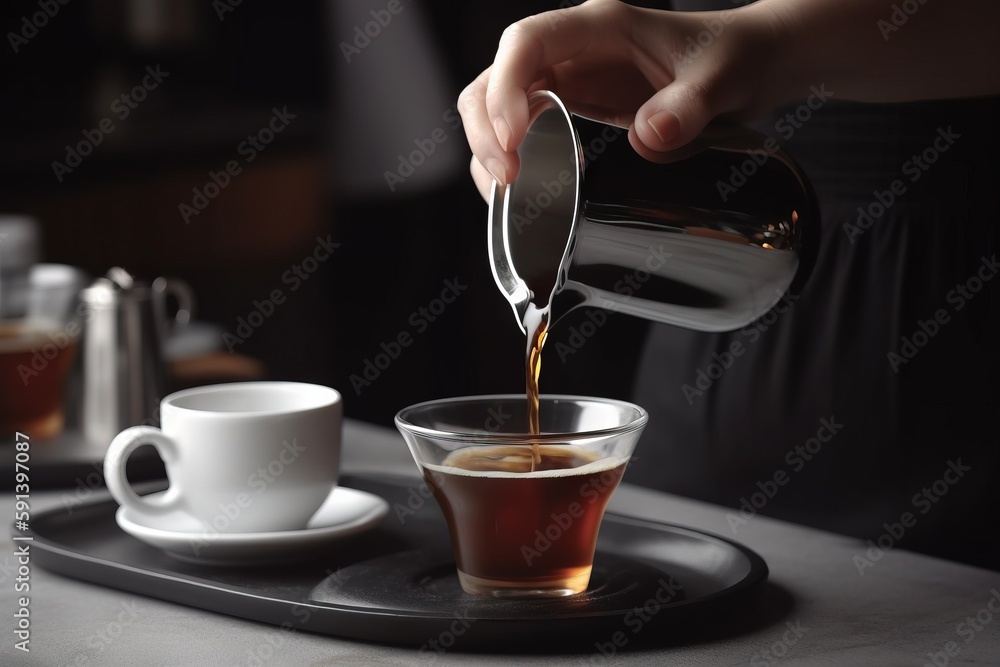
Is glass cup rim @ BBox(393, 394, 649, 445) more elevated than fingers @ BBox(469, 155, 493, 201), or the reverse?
fingers @ BBox(469, 155, 493, 201)

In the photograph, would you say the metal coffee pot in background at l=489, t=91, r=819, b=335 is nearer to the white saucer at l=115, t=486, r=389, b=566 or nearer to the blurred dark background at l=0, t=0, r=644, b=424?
the white saucer at l=115, t=486, r=389, b=566

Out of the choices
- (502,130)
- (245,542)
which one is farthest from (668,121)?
(245,542)

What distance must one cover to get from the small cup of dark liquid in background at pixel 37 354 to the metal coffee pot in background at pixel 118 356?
0.15ft

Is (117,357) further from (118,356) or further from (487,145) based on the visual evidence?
(487,145)

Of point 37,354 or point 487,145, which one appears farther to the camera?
point 37,354

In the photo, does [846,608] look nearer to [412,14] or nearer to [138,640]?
[138,640]

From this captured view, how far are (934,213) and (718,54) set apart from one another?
41 centimetres

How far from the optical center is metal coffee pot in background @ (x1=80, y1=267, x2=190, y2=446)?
1470 millimetres

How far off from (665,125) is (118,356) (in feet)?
2.83

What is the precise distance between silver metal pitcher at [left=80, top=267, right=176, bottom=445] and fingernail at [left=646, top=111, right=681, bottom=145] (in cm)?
83

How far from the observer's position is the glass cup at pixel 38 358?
1.49 m

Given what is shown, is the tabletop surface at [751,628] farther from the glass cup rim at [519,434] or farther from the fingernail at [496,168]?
the fingernail at [496,168]

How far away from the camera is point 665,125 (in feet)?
3.00

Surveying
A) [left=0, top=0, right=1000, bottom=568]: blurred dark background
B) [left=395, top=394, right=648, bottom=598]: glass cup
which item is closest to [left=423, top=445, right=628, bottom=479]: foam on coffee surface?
[left=395, top=394, right=648, bottom=598]: glass cup
